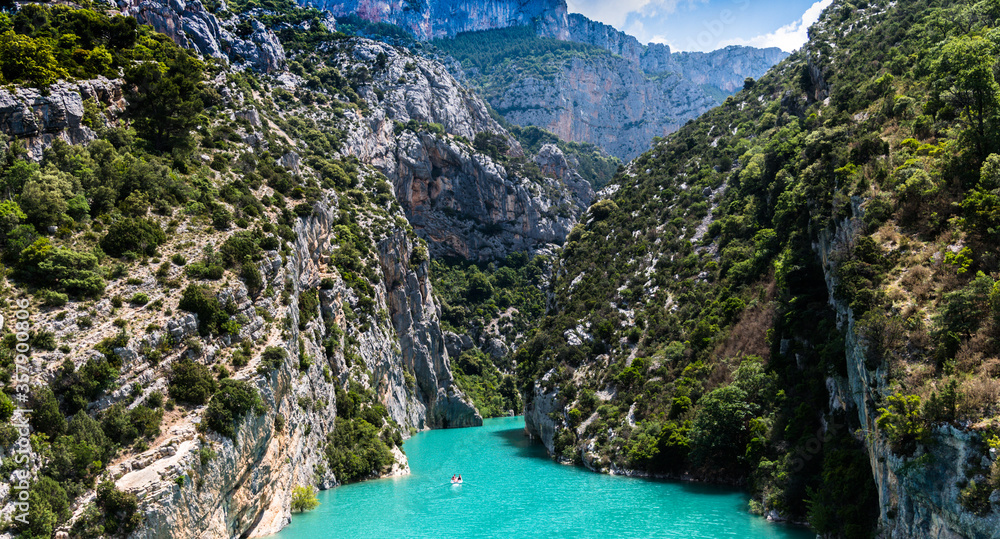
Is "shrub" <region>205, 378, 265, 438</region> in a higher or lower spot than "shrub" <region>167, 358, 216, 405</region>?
lower

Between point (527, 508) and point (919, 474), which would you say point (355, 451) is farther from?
point (919, 474)

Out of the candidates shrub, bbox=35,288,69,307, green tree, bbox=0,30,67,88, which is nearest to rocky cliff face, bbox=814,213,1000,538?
shrub, bbox=35,288,69,307

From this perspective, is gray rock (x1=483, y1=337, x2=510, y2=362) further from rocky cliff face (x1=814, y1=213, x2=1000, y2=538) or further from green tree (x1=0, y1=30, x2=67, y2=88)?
rocky cliff face (x1=814, y1=213, x2=1000, y2=538)

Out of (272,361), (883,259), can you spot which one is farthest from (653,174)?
(272,361)

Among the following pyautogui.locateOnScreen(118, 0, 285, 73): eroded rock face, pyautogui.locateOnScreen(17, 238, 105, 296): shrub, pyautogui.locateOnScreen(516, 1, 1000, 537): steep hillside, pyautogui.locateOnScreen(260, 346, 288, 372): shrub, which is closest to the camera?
pyautogui.locateOnScreen(516, 1, 1000, 537): steep hillside

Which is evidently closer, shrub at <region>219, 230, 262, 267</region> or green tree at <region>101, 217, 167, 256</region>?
green tree at <region>101, 217, 167, 256</region>

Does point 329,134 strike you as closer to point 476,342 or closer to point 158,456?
point 476,342

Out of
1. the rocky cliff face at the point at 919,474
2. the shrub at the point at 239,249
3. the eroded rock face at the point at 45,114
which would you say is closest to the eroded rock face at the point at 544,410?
the shrub at the point at 239,249
